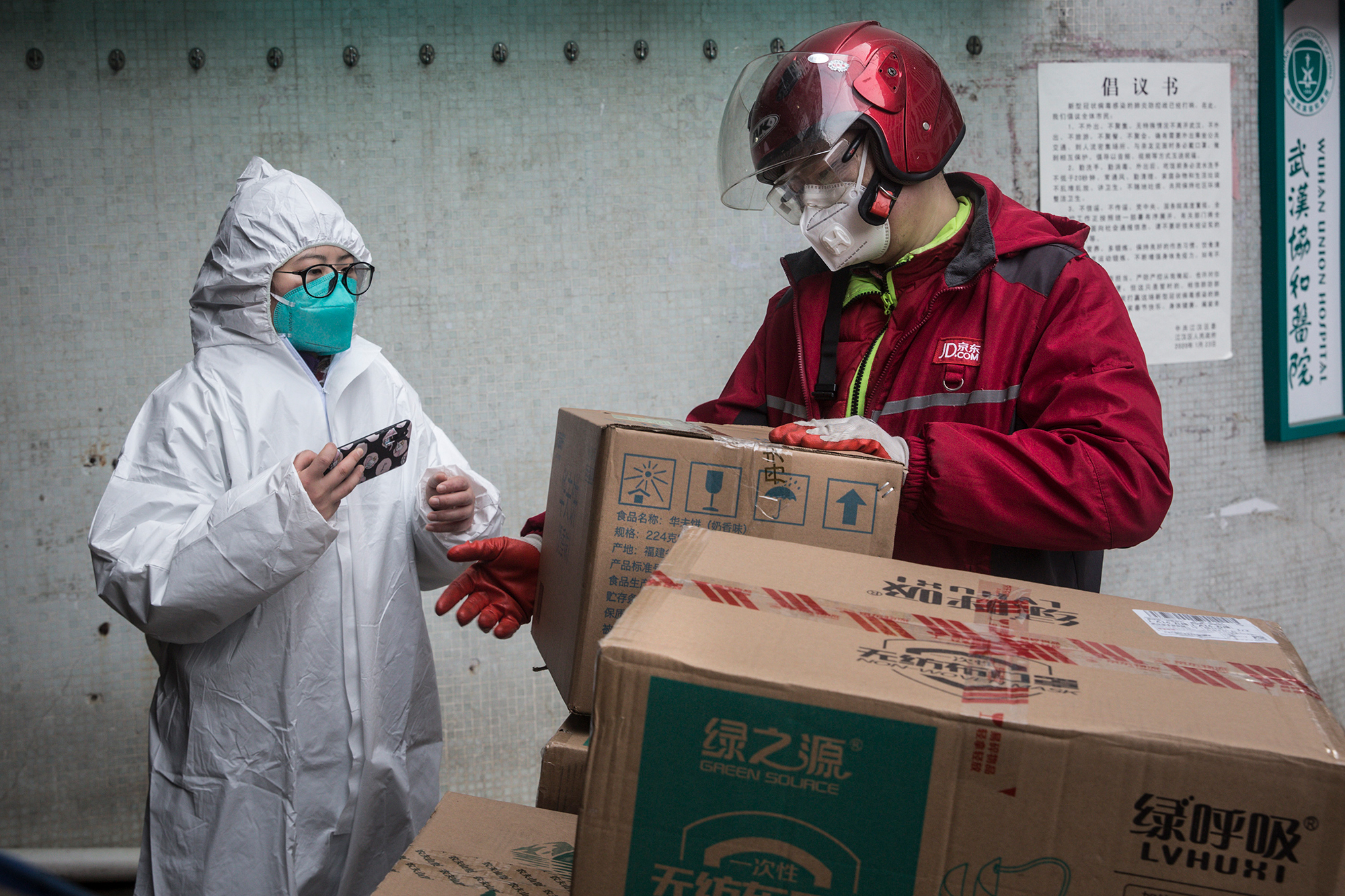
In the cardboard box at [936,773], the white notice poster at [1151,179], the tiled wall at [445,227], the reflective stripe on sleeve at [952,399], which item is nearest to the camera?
the cardboard box at [936,773]

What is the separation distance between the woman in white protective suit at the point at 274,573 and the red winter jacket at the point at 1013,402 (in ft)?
2.82

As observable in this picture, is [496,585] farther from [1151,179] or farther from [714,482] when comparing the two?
[1151,179]

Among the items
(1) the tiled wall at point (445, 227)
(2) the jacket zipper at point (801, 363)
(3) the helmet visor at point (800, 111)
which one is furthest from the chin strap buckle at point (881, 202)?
(1) the tiled wall at point (445, 227)

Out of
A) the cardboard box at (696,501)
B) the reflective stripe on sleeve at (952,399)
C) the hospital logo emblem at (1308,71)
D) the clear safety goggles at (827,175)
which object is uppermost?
the hospital logo emblem at (1308,71)

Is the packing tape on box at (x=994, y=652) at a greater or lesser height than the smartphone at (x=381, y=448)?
lesser

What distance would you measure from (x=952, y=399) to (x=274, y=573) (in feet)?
3.81

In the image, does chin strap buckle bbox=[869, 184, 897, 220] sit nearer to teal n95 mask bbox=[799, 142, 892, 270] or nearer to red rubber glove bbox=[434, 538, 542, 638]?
teal n95 mask bbox=[799, 142, 892, 270]

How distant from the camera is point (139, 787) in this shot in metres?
2.64

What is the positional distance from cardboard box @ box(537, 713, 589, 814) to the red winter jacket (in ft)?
1.76

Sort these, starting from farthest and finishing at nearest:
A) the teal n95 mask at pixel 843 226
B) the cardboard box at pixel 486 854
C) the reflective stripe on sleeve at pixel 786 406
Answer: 1. the reflective stripe on sleeve at pixel 786 406
2. the teal n95 mask at pixel 843 226
3. the cardboard box at pixel 486 854

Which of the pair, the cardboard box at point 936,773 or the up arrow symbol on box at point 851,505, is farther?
the up arrow symbol on box at point 851,505

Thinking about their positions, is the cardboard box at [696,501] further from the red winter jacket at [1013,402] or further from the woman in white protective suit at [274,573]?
the woman in white protective suit at [274,573]

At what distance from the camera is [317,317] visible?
169cm

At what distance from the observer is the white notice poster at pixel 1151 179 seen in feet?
8.60
